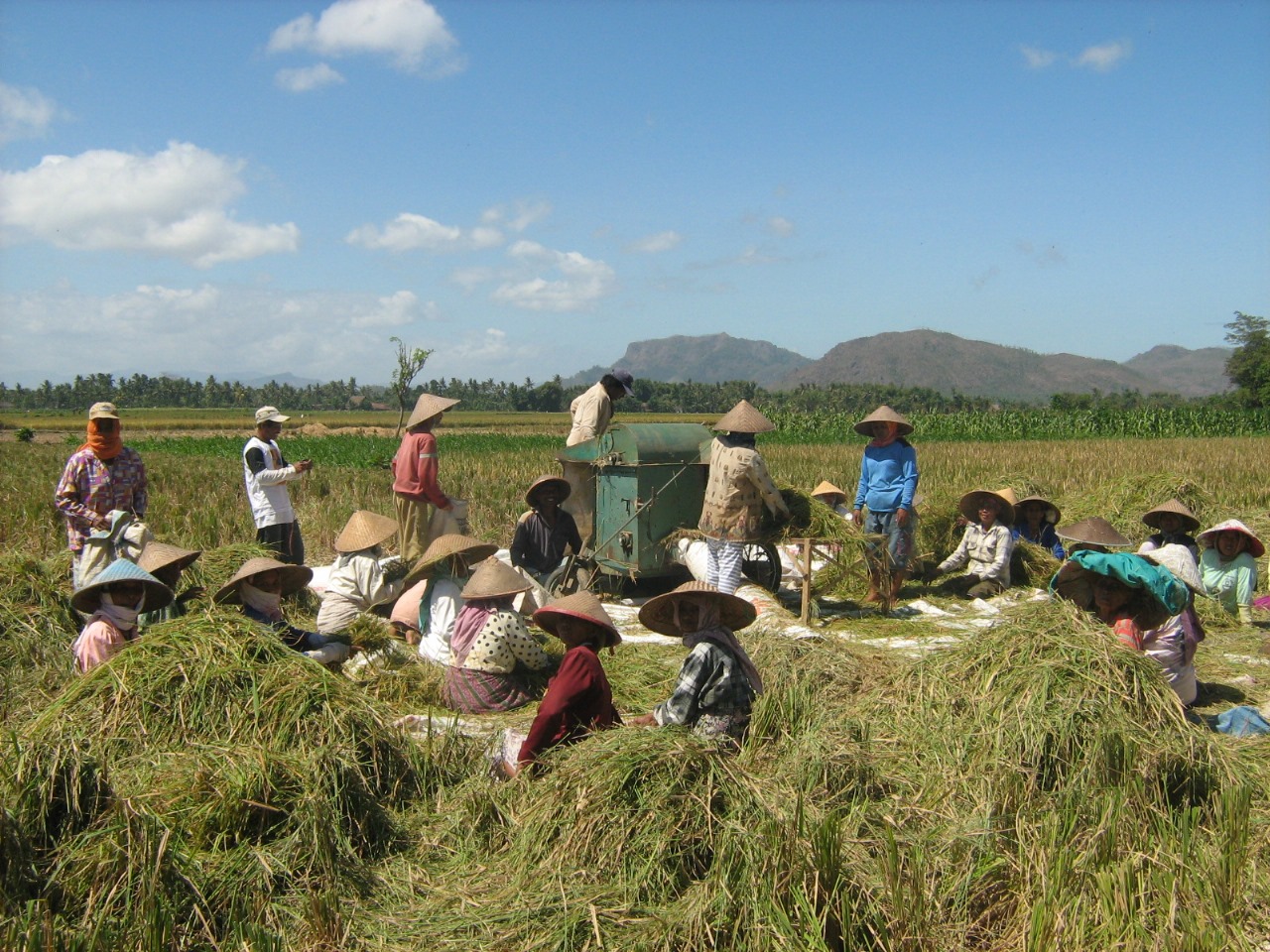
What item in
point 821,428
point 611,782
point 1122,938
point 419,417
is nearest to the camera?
point 1122,938

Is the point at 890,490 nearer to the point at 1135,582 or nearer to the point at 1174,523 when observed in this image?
the point at 1174,523

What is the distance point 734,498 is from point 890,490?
5.45 feet

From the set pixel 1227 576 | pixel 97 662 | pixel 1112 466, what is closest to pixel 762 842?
pixel 97 662

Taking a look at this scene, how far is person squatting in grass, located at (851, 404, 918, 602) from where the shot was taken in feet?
27.5

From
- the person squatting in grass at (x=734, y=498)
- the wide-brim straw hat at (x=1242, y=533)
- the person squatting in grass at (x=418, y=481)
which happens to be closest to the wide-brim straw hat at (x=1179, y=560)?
the wide-brim straw hat at (x=1242, y=533)

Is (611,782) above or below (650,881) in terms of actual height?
above

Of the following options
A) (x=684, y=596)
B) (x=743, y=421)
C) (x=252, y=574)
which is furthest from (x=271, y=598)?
(x=743, y=421)

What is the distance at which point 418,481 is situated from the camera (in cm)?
738

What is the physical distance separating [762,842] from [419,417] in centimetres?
512

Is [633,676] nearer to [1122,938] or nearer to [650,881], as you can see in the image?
[650,881]

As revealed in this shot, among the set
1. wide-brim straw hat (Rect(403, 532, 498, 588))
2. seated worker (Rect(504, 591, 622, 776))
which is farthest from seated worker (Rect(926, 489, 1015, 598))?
seated worker (Rect(504, 591, 622, 776))

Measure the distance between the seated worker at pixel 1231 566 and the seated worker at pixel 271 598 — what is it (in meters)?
6.62

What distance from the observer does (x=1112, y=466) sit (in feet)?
66.8

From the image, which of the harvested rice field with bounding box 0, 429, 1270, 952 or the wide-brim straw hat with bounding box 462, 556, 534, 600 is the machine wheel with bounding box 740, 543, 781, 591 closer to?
the harvested rice field with bounding box 0, 429, 1270, 952
